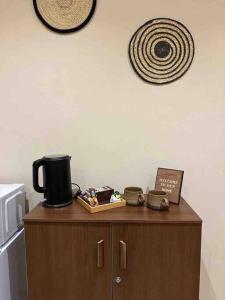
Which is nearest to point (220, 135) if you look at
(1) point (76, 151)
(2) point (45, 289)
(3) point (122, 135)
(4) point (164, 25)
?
(3) point (122, 135)

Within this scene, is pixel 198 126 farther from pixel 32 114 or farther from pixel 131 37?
pixel 32 114

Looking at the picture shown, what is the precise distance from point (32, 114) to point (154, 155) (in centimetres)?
77

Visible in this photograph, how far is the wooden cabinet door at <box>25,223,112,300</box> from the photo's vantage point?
3.76ft

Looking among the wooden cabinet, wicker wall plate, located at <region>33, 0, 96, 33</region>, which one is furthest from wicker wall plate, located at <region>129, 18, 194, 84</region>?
the wooden cabinet

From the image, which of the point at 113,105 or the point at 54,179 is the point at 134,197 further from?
the point at 113,105

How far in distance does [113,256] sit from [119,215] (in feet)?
0.60

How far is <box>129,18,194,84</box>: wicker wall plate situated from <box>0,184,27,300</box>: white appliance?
3.23 ft

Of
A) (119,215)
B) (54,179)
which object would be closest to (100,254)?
(119,215)

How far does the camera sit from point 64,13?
56.6 inches

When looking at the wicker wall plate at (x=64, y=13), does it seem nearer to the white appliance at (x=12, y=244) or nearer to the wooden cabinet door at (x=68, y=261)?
the white appliance at (x=12, y=244)

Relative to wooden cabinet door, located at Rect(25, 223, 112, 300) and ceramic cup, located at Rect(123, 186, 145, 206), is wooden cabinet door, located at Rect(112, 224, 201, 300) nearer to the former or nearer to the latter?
wooden cabinet door, located at Rect(25, 223, 112, 300)

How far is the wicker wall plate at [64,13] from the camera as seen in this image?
1.43 metres

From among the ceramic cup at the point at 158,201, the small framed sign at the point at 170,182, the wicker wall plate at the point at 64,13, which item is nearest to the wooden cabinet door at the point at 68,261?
the ceramic cup at the point at 158,201

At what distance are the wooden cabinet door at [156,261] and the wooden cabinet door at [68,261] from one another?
6cm
